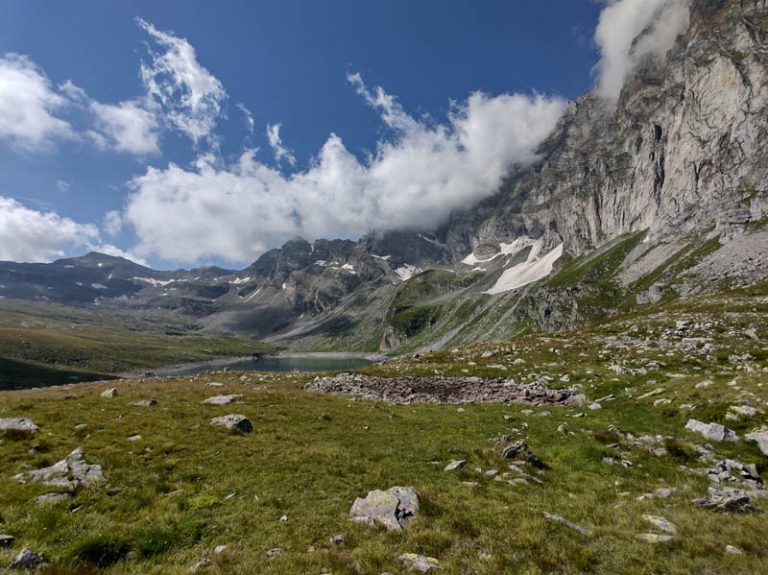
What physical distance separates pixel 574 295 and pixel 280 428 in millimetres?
193322

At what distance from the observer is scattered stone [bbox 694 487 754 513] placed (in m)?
12.5

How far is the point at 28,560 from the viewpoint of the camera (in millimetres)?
9508

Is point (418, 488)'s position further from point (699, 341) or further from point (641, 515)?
point (699, 341)

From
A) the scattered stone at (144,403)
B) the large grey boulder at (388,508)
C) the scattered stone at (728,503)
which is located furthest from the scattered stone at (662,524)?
the scattered stone at (144,403)

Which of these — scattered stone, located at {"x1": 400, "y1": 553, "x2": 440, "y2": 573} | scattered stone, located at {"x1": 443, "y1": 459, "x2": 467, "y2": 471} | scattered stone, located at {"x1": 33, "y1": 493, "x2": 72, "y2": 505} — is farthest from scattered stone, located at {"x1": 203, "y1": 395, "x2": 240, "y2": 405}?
scattered stone, located at {"x1": 400, "y1": 553, "x2": 440, "y2": 573}

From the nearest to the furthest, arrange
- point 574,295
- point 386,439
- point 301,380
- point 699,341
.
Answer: point 386,439
point 699,341
point 301,380
point 574,295

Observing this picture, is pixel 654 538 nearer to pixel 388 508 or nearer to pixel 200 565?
pixel 388 508

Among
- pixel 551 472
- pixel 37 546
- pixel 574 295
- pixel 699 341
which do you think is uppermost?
pixel 574 295

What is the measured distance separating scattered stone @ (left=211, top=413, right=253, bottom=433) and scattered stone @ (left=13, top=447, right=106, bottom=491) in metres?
6.79

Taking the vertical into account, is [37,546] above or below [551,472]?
above

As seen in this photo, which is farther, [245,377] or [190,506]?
[245,377]

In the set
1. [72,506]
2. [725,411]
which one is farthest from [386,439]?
[725,411]

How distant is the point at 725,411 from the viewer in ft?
71.8

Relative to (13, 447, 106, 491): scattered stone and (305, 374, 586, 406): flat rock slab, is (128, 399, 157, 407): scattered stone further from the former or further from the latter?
(305, 374, 586, 406): flat rock slab
